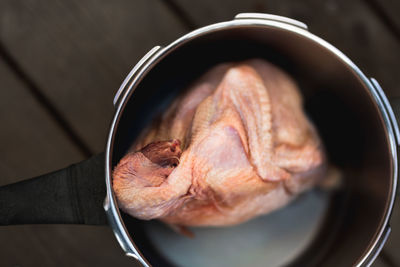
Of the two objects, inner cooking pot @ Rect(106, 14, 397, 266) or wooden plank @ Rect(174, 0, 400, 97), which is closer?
inner cooking pot @ Rect(106, 14, 397, 266)

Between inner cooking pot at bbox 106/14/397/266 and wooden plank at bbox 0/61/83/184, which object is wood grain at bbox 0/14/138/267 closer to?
wooden plank at bbox 0/61/83/184

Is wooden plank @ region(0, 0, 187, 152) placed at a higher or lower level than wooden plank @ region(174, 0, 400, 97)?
higher

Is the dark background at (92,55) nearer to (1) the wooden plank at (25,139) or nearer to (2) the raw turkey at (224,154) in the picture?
(1) the wooden plank at (25,139)

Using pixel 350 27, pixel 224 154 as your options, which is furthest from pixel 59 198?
pixel 350 27

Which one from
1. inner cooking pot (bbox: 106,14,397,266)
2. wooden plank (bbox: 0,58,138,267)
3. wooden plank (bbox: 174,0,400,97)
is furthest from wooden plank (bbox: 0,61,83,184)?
wooden plank (bbox: 174,0,400,97)

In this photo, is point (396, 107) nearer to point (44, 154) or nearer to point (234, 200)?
point (234, 200)

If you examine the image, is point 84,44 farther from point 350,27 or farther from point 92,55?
point 350,27

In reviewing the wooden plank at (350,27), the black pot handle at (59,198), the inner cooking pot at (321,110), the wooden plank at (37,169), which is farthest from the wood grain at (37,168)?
the wooden plank at (350,27)
